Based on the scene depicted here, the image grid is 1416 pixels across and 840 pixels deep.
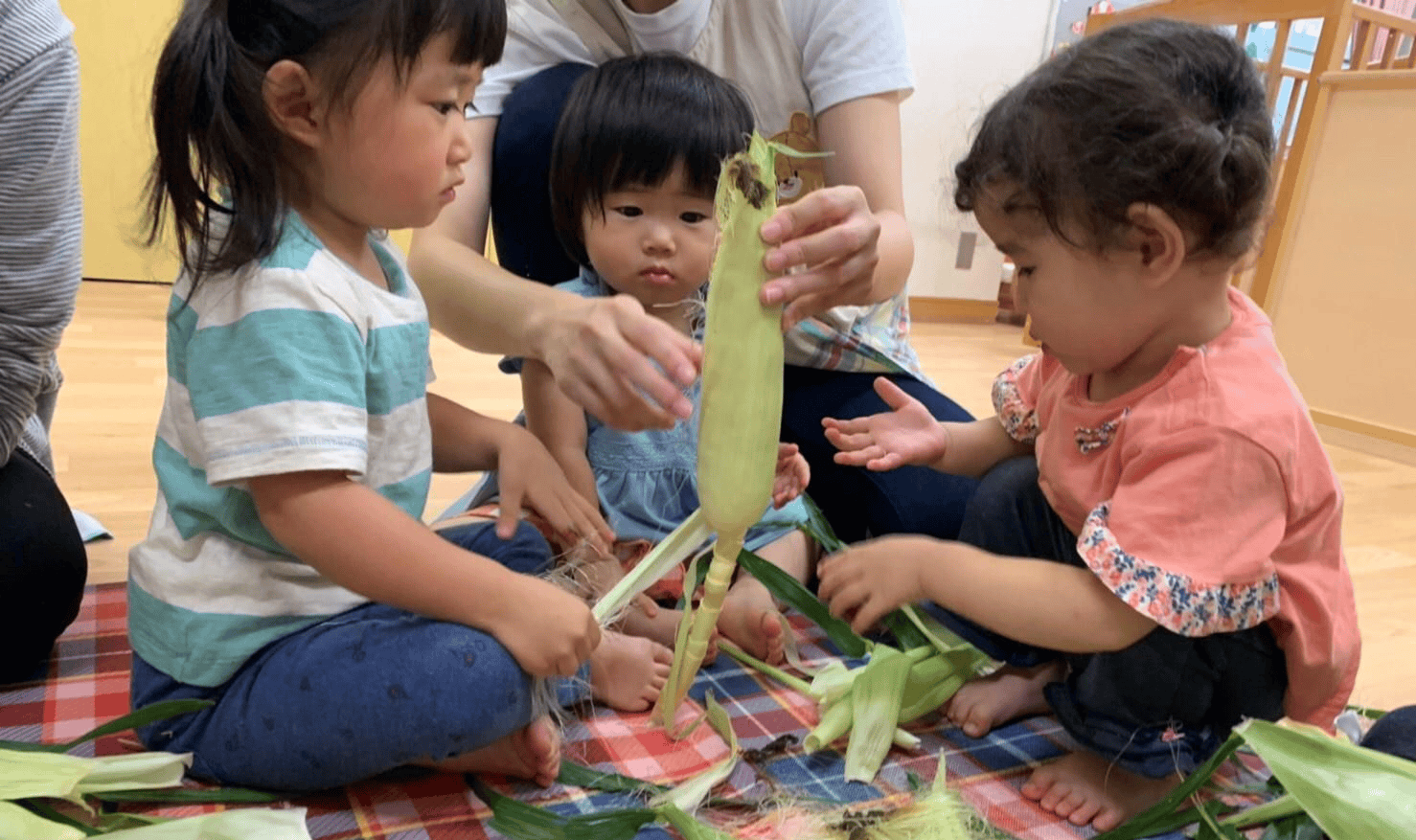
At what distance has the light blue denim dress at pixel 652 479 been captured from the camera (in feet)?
3.92

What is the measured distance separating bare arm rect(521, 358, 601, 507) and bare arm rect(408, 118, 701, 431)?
12cm

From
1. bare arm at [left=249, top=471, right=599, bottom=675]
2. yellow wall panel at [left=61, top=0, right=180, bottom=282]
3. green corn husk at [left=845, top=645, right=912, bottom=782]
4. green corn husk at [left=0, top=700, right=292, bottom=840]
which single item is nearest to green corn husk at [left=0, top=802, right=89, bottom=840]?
green corn husk at [left=0, top=700, right=292, bottom=840]

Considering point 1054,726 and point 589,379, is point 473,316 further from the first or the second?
point 1054,726

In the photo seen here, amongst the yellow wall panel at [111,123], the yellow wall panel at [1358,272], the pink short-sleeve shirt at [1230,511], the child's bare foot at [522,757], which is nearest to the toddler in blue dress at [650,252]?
the child's bare foot at [522,757]

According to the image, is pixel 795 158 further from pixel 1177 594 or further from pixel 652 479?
pixel 1177 594

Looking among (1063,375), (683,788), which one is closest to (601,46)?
(1063,375)

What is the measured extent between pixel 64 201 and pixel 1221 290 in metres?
1.10

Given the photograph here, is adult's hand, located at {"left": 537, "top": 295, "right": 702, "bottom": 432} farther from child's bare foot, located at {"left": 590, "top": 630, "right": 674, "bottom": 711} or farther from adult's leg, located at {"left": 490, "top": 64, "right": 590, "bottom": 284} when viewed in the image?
adult's leg, located at {"left": 490, "top": 64, "right": 590, "bottom": 284}

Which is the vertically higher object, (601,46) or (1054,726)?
(601,46)

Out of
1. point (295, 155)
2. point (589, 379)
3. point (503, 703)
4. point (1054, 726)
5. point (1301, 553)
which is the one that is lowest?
point (1054, 726)

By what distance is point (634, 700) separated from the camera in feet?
3.18

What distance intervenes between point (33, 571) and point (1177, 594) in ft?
3.31

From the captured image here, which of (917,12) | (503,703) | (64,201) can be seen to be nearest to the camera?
(503,703)

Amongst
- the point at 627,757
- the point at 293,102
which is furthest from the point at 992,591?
the point at 293,102
